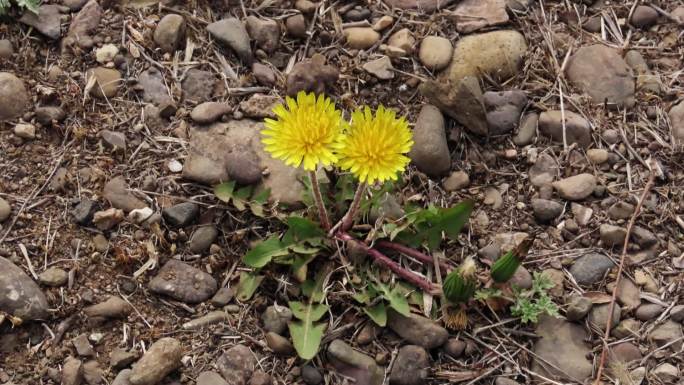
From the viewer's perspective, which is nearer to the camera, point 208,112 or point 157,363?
point 157,363

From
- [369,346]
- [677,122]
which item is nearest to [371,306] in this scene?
[369,346]

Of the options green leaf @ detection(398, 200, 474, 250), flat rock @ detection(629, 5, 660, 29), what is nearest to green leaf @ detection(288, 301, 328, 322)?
green leaf @ detection(398, 200, 474, 250)

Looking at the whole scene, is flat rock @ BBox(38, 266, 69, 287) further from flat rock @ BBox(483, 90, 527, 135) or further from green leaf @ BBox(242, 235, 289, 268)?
flat rock @ BBox(483, 90, 527, 135)

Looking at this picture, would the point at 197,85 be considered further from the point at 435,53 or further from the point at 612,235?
the point at 612,235

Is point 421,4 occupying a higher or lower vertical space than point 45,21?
lower

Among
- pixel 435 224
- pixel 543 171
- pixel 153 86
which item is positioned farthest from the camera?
pixel 153 86

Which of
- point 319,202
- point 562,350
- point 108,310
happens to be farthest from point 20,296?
point 562,350
